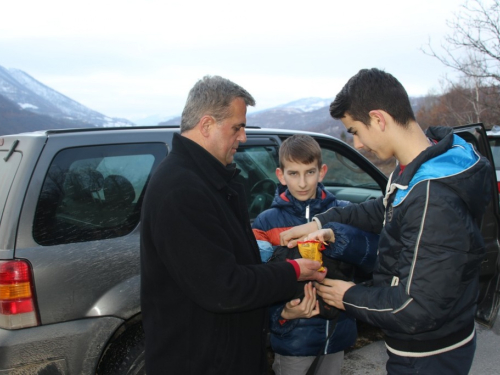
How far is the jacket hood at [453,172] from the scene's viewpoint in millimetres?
1414

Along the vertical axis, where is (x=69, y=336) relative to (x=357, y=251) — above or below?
below

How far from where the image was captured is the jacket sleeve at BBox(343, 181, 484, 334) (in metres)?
1.38

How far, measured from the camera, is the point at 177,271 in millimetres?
1462

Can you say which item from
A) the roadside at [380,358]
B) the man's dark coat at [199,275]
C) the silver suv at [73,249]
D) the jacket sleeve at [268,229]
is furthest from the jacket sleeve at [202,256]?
the roadside at [380,358]

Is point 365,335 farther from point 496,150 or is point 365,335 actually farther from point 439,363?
point 496,150

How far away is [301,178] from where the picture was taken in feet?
8.07

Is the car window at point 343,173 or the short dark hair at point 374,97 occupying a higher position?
the short dark hair at point 374,97

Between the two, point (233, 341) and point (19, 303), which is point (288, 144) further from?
point (19, 303)

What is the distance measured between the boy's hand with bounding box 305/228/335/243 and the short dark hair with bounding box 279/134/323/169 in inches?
24.0

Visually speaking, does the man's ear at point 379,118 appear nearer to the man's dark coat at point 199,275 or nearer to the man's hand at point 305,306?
the man's dark coat at point 199,275

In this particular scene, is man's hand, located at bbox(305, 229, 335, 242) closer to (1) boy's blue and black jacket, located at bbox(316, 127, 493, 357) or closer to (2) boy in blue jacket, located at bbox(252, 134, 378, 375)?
(2) boy in blue jacket, located at bbox(252, 134, 378, 375)

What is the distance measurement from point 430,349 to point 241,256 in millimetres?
744

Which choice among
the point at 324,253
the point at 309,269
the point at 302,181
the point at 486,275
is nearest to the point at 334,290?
Answer: the point at 309,269

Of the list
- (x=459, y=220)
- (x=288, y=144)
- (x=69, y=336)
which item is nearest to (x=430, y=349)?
(x=459, y=220)
